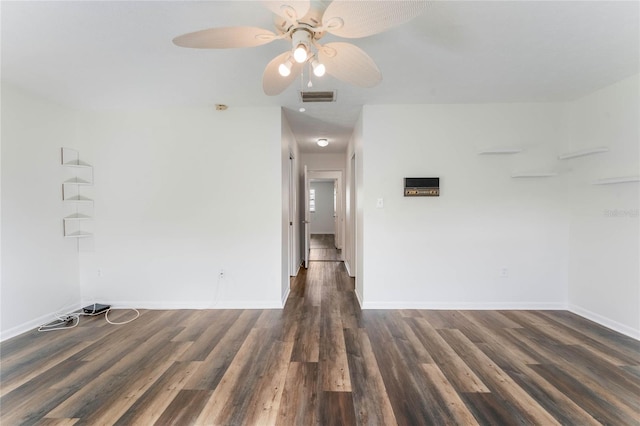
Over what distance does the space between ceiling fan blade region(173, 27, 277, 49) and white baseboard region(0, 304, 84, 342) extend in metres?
3.18

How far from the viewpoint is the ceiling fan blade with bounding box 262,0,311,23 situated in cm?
128

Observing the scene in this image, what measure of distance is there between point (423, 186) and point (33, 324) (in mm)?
4403

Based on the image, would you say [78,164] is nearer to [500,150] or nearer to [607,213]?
[500,150]

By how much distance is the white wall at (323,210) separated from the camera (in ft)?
37.0

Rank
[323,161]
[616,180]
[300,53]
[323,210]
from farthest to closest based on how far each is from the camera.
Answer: [323,210]
[323,161]
[616,180]
[300,53]

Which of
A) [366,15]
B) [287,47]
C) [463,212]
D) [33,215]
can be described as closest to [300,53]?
[366,15]

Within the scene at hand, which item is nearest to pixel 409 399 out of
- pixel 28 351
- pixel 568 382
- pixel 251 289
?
pixel 568 382

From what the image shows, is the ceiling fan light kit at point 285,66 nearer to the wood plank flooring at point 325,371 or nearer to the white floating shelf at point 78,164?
the wood plank flooring at point 325,371

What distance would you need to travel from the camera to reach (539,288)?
128 inches

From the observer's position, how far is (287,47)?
2090 millimetres

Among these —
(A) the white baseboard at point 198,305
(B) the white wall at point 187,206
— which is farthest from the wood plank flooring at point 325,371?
(B) the white wall at point 187,206

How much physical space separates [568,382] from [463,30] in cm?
253

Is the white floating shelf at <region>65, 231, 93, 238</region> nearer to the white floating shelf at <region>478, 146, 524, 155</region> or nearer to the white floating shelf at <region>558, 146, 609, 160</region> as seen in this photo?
the white floating shelf at <region>478, 146, 524, 155</region>

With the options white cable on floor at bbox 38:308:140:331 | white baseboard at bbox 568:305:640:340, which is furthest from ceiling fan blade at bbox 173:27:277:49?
white baseboard at bbox 568:305:640:340
